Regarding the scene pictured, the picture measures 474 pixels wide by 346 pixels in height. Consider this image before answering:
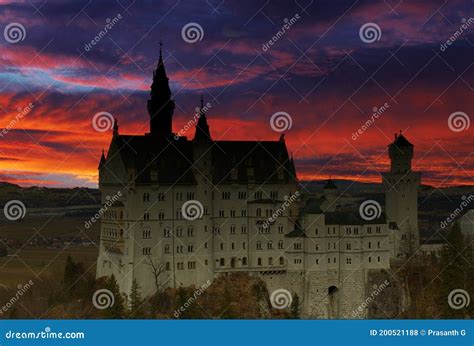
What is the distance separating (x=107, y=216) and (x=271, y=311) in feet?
36.5

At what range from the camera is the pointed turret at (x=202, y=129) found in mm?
54250

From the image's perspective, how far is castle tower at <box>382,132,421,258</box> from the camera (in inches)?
2376

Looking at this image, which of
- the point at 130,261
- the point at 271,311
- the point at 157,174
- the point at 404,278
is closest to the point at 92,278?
the point at 130,261

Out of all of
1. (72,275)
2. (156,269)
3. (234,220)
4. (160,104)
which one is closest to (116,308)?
(156,269)

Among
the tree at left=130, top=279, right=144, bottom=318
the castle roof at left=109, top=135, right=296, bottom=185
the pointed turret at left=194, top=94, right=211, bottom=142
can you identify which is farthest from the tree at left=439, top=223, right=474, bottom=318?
the tree at left=130, top=279, right=144, bottom=318

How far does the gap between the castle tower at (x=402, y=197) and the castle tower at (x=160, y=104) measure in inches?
A: 539

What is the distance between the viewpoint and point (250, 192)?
56281 millimetres

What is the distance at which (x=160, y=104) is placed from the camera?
190 feet

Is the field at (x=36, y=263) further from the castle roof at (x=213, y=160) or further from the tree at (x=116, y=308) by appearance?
the castle roof at (x=213, y=160)

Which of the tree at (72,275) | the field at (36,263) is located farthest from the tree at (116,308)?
the field at (36,263)

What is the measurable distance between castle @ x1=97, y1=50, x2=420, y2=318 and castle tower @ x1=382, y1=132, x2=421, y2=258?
0.06m

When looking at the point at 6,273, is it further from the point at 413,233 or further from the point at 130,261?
the point at 413,233

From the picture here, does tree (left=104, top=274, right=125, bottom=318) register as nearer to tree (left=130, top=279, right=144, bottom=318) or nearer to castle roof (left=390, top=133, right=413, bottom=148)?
tree (left=130, top=279, right=144, bottom=318)

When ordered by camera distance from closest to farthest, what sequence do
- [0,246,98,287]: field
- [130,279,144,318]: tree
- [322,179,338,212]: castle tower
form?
[130,279,144,318]: tree, [0,246,98,287]: field, [322,179,338,212]: castle tower
